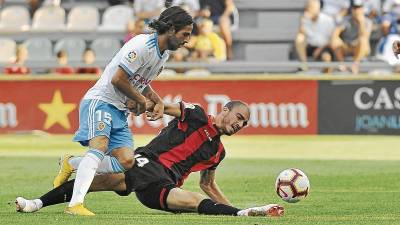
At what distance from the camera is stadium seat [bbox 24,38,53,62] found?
27297mm

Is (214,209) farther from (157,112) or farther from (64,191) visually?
(64,191)

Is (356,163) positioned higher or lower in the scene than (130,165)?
lower

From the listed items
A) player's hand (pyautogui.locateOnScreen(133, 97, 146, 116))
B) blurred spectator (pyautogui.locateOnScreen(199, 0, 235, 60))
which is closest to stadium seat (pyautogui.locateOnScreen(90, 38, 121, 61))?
blurred spectator (pyautogui.locateOnScreen(199, 0, 235, 60))

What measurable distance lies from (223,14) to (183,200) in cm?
1671

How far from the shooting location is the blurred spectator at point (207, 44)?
2539cm

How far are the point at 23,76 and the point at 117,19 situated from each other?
3.92m

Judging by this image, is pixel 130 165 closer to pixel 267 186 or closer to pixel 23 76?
pixel 267 186

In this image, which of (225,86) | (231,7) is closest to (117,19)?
(231,7)

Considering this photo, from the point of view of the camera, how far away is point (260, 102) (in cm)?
2408

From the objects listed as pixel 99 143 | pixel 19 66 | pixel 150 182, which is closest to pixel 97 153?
pixel 99 143

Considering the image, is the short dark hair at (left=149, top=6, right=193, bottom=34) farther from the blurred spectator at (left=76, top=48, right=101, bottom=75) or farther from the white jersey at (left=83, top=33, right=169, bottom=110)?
the blurred spectator at (left=76, top=48, right=101, bottom=75)

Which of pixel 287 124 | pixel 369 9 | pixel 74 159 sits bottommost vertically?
pixel 287 124

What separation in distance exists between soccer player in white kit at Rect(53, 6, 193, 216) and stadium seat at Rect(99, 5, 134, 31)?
55.0 feet

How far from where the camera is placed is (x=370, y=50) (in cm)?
2623
